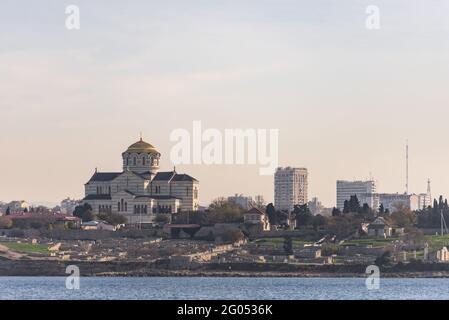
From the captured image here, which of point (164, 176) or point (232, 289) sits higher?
point (164, 176)

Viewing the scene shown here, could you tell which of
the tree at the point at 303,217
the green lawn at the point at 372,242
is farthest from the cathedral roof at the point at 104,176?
the green lawn at the point at 372,242

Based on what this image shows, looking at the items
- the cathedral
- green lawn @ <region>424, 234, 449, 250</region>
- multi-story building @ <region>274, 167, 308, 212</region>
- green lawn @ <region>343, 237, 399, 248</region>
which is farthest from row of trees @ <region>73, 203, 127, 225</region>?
multi-story building @ <region>274, 167, 308, 212</region>

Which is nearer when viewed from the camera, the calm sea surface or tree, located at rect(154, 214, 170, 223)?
the calm sea surface

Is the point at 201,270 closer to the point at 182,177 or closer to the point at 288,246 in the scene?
the point at 288,246

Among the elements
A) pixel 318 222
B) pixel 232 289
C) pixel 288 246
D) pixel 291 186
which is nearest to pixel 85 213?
pixel 318 222

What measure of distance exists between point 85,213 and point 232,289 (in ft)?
155

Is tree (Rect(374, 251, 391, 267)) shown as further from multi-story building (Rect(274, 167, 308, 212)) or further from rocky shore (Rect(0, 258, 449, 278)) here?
multi-story building (Rect(274, 167, 308, 212))

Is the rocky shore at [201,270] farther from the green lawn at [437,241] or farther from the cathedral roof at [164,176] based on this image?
the cathedral roof at [164,176]

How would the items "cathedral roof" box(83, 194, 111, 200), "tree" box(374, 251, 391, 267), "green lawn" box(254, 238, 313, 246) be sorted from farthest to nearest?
"cathedral roof" box(83, 194, 111, 200) → "green lawn" box(254, 238, 313, 246) → "tree" box(374, 251, 391, 267)

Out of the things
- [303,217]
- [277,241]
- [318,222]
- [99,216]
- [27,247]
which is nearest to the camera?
[27,247]

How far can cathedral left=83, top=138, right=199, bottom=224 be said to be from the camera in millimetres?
110625

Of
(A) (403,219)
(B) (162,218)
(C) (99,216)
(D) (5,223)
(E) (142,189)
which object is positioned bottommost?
(D) (5,223)

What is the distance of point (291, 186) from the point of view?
17338cm

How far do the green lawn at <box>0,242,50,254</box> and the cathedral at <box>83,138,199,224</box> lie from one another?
16.9 metres
